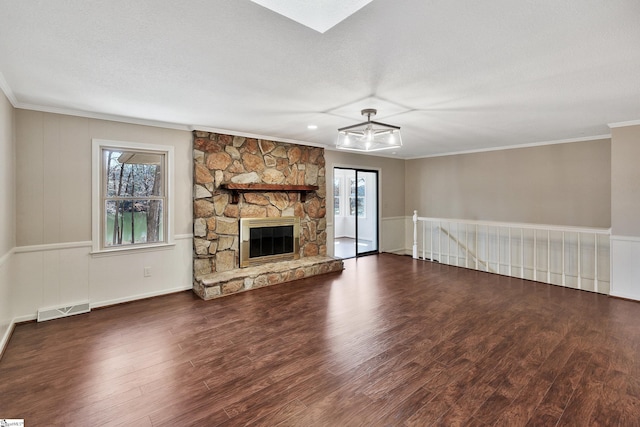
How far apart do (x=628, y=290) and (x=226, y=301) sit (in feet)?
18.9

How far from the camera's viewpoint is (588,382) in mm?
2334

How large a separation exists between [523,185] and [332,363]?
18.6 ft

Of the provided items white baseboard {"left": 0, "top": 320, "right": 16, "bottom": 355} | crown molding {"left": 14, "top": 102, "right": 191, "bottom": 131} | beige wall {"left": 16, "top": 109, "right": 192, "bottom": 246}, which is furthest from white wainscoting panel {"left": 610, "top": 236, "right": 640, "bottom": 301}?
white baseboard {"left": 0, "top": 320, "right": 16, "bottom": 355}

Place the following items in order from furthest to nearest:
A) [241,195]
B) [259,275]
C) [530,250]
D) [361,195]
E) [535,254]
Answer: [361,195] < [530,250] < [535,254] < [241,195] < [259,275]

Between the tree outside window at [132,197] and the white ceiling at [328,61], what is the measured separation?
0.60 m

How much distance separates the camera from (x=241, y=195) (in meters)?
5.10

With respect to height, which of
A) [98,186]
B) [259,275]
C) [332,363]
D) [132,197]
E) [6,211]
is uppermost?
[98,186]

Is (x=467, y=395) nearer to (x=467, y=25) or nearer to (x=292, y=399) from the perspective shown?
(x=292, y=399)

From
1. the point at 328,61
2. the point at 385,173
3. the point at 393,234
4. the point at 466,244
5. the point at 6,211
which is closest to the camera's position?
the point at 328,61

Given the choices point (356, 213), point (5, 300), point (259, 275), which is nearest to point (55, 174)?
point (5, 300)

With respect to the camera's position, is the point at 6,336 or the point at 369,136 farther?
the point at 369,136

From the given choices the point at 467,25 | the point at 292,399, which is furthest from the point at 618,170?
the point at 292,399

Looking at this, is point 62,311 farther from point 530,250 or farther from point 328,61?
point 530,250

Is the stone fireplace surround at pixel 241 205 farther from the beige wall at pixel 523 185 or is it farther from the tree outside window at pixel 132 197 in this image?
the beige wall at pixel 523 185
